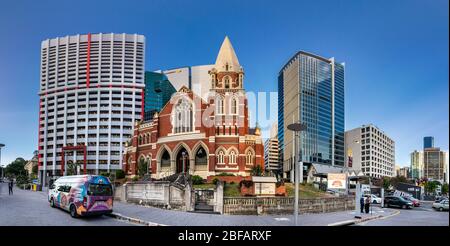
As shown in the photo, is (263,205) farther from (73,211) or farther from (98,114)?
(98,114)

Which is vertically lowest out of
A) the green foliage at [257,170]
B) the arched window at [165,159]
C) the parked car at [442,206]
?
the parked car at [442,206]

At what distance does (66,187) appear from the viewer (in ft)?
60.8

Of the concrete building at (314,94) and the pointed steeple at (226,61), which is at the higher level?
Answer: the pointed steeple at (226,61)

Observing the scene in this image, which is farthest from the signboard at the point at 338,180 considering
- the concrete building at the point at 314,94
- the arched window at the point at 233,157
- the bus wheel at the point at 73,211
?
the arched window at the point at 233,157

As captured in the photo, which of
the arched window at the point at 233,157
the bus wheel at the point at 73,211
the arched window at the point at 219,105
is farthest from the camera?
the arched window at the point at 219,105

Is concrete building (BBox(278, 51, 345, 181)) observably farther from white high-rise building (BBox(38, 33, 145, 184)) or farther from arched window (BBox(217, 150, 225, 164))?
white high-rise building (BBox(38, 33, 145, 184))

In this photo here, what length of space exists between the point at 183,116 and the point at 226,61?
12732 mm

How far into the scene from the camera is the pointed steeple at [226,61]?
179 ft

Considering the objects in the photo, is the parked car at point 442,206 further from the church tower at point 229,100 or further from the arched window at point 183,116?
the arched window at point 183,116

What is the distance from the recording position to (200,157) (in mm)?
50125
